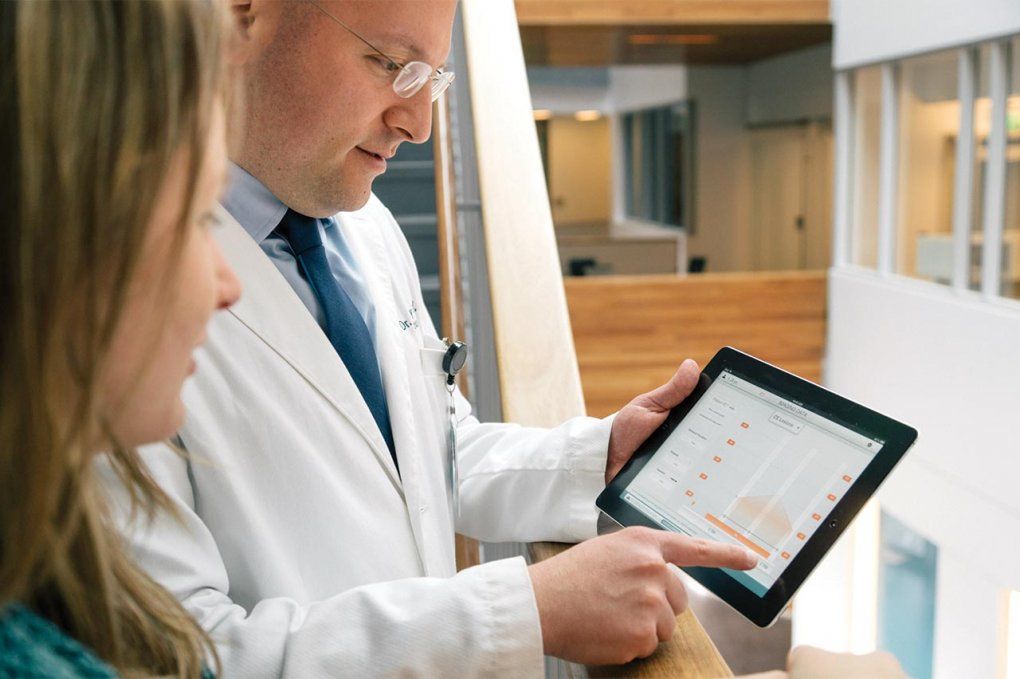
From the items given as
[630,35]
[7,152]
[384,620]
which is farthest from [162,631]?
[630,35]

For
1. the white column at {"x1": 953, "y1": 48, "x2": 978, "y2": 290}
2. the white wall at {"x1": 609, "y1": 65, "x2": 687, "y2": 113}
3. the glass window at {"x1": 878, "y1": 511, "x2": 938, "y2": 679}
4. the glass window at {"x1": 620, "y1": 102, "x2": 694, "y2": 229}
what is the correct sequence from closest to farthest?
1. the white column at {"x1": 953, "y1": 48, "x2": 978, "y2": 290}
2. the glass window at {"x1": 878, "y1": 511, "x2": 938, "y2": 679}
3. the white wall at {"x1": 609, "y1": 65, "x2": 687, "y2": 113}
4. the glass window at {"x1": 620, "y1": 102, "x2": 694, "y2": 229}

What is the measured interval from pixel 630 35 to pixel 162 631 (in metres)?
9.55

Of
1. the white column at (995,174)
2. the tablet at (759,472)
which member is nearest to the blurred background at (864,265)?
the white column at (995,174)

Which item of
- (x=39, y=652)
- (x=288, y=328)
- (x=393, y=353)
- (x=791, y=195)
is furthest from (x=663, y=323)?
(x=39, y=652)

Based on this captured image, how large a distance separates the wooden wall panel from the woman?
8.65m

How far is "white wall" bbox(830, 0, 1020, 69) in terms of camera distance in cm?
700

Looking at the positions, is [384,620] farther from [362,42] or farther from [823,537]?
[362,42]

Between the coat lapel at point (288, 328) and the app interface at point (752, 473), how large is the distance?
35cm

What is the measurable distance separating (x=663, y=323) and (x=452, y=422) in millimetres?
8160

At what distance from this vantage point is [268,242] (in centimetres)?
134

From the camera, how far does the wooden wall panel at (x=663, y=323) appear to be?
9.34m

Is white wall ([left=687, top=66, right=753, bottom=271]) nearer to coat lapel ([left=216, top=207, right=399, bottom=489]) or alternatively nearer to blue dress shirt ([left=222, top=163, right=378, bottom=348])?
blue dress shirt ([left=222, top=163, right=378, bottom=348])

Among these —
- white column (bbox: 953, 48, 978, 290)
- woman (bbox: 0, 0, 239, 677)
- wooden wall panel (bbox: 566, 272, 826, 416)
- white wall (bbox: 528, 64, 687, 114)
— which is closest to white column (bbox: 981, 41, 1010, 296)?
white column (bbox: 953, 48, 978, 290)

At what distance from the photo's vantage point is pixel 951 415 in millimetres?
7828
